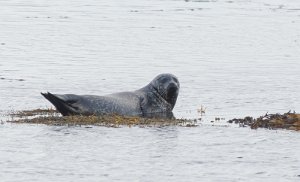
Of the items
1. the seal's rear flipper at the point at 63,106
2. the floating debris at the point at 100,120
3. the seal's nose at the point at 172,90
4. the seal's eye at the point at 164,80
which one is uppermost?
the seal's eye at the point at 164,80

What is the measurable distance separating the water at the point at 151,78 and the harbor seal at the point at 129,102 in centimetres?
43

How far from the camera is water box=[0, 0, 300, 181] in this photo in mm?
10086

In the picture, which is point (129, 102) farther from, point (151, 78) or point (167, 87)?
point (151, 78)

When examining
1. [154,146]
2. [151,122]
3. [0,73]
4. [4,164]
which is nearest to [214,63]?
[0,73]

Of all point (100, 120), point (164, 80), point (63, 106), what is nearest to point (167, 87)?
point (164, 80)

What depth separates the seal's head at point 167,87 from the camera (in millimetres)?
14727

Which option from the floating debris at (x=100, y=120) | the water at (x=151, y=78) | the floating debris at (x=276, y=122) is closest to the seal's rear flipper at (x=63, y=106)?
the floating debris at (x=100, y=120)

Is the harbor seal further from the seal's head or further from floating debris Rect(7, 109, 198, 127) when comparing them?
floating debris Rect(7, 109, 198, 127)

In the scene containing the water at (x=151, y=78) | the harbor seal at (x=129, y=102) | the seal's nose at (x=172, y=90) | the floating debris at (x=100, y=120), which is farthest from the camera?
the seal's nose at (x=172, y=90)

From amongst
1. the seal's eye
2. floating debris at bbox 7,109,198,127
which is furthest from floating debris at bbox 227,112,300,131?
the seal's eye

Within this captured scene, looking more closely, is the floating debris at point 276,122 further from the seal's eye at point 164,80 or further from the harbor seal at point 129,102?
the seal's eye at point 164,80

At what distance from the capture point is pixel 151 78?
18969 mm

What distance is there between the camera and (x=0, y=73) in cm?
1916

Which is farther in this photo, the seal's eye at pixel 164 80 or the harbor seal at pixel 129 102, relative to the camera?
the seal's eye at pixel 164 80
